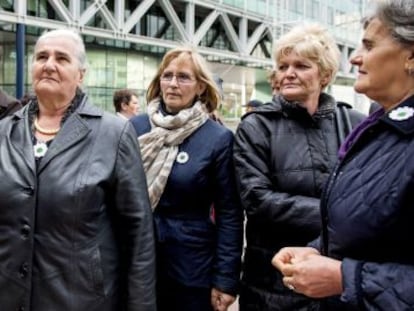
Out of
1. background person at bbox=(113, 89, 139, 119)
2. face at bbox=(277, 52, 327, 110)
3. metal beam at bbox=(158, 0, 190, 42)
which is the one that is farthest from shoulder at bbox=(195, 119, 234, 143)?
metal beam at bbox=(158, 0, 190, 42)

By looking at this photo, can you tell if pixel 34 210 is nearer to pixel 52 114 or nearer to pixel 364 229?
pixel 52 114

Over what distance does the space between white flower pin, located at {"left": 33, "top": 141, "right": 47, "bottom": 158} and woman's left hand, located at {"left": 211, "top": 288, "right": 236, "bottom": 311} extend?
118 centimetres

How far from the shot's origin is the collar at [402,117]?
1.70 metres

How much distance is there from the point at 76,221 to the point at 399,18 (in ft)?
5.18

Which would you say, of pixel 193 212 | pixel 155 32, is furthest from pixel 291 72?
pixel 155 32

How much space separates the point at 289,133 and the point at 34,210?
4.20ft

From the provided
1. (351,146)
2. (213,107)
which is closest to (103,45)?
(213,107)

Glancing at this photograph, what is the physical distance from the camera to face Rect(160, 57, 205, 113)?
129 inches

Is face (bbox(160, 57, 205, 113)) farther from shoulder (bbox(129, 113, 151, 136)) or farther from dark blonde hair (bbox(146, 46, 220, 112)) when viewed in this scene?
shoulder (bbox(129, 113, 151, 136))

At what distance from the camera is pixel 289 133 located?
2.83m

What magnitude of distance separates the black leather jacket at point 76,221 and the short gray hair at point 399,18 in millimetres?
1381

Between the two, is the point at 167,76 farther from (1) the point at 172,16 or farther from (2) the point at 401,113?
(1) the point at 172,16

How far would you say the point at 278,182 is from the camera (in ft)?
9.09

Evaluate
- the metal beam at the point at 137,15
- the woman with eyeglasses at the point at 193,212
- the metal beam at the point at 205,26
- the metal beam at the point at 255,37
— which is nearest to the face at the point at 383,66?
the woman with eyeglasses at the point at 193,212
